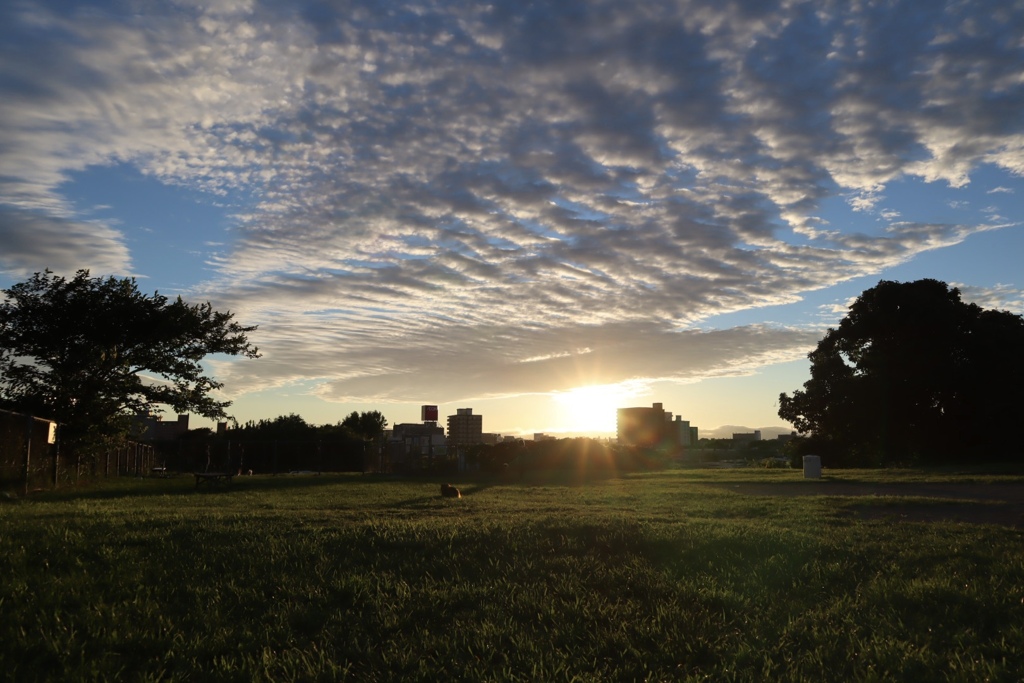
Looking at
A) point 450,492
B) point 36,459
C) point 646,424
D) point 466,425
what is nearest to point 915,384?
point 450,492

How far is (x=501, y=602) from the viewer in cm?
639

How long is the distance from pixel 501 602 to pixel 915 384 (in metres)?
40.6

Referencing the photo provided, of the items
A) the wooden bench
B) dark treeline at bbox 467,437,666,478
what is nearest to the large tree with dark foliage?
dark treeline at bbox 467,437,666,478

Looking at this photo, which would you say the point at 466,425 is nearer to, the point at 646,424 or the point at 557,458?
the point at 646,424

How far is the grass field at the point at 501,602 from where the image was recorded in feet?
16.6

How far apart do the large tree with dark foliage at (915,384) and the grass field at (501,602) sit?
108 feet

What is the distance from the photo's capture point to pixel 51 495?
726 inches

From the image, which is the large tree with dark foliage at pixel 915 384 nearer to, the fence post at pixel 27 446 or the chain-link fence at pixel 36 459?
the chain-link fence at pixel 36 459

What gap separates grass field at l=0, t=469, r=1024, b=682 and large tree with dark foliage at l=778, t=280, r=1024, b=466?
3284 cm

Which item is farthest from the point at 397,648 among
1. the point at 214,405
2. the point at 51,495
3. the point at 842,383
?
the point at 842,383

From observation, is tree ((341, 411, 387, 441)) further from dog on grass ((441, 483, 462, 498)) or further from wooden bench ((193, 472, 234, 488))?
dog on grass ((441, 483, 462, 498))

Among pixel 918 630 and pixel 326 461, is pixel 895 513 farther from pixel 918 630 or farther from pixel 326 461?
pixel 326 461

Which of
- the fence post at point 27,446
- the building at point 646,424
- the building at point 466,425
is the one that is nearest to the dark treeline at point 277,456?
the fence post at point 27,446

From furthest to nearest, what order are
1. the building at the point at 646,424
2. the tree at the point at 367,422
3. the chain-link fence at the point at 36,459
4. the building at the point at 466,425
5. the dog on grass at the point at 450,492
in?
the building at the point at 646,424 < the building at the point at 466,425 < the tree at the point at 367,422 < the dog on grass at the point at 450,492 < the chain-link fence at the point at 36,459
